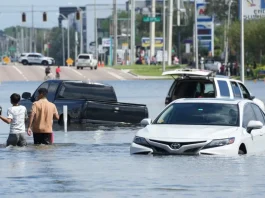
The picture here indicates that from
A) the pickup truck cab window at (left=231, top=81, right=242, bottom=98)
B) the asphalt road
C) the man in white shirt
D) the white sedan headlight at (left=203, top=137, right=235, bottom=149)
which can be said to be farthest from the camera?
the asphalt road

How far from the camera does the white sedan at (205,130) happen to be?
20.4 metres

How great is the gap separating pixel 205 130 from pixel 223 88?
11152mm

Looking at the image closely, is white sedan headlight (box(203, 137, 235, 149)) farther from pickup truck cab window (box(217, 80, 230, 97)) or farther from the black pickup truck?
the black pickup truck

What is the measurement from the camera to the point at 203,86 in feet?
105

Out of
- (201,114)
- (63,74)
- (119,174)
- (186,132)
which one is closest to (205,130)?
(186,132)

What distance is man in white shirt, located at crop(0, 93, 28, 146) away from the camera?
2355cm

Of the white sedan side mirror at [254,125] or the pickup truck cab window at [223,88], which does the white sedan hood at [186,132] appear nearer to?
the white sedan side mirror at [254,125]

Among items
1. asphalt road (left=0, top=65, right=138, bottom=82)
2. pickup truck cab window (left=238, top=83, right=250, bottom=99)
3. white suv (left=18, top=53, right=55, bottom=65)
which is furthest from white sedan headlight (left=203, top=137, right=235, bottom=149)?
white suv (left=18, top=53, right=55, bottom=65)

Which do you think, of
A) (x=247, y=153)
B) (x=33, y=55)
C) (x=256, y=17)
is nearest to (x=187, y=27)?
(x=33, y=55)

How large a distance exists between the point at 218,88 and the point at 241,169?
12.7m

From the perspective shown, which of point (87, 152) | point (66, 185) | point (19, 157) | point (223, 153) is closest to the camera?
point (66, 185)

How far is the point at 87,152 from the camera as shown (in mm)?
24234

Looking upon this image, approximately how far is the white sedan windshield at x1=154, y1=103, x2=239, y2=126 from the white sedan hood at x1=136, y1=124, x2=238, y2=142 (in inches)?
17.2

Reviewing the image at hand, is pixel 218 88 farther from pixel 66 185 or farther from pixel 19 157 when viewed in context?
pixel 66 185
